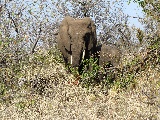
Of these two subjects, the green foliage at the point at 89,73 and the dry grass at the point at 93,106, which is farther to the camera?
the green foliage at the point at 89,73

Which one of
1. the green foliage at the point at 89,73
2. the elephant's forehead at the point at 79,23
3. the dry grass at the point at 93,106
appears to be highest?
the elephant's forehead at the point at 79,23

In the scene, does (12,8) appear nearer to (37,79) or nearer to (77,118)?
(37,79)

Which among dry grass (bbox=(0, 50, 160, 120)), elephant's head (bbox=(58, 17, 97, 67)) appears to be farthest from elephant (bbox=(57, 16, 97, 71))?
dry grass (bbox=(0, 50, 160, 120))

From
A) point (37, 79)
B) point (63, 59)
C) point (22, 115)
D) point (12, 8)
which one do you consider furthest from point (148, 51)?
point (12, 8)

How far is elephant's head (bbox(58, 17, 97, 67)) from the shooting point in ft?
45.4

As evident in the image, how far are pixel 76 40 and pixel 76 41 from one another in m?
0.03

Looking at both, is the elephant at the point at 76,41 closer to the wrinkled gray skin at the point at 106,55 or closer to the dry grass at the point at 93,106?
the wrinkled gray skin at the point at 106,55

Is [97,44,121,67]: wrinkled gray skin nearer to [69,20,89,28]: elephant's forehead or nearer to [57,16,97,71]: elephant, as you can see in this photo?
[57,16,97,71]: elephant

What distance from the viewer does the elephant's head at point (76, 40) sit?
13.9 m

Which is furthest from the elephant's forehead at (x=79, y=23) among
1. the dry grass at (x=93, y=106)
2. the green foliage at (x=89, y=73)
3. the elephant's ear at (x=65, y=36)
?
the dry grass at (x=93, y=106)

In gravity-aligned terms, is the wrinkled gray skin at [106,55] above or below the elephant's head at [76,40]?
below

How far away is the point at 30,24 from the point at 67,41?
650 centimetres

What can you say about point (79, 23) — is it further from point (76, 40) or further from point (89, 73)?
point (89, 73)

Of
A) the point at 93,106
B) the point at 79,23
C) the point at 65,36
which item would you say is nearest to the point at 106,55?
the point at 79,23
